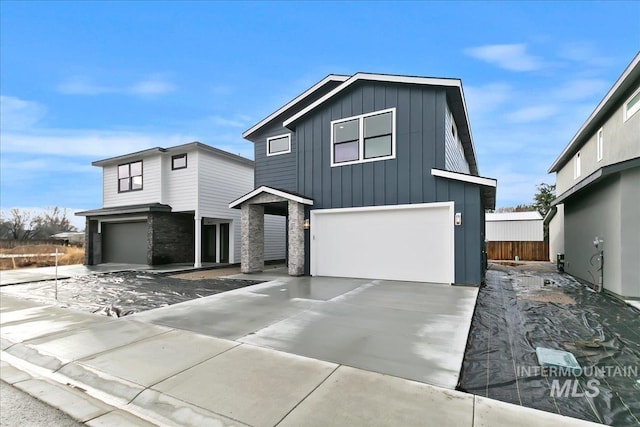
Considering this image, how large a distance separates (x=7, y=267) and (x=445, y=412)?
20530mm

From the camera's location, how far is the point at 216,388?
2930 millimetres

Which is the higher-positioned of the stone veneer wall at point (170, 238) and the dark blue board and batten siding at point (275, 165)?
the dark blue board and batten siding at point (275, 165)

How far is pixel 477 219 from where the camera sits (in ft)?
26.3

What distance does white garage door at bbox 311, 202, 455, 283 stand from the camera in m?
8.52

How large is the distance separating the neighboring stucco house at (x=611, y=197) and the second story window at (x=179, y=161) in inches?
590

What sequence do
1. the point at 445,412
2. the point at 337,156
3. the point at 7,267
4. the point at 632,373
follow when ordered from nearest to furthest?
1. the point at 445,412
2. the point at 632,373
3. the point at 337,156
4. the point at 7,267

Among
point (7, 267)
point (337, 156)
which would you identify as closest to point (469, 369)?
point (337, 156)

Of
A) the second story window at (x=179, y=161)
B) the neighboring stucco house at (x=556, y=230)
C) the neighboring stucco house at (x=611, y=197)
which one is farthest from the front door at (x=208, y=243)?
the neighboring stucco house at (x=556, y=230)

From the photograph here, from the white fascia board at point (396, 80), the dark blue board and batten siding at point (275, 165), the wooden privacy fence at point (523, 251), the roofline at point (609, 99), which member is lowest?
the wooden privacy fence at point (523, 251)

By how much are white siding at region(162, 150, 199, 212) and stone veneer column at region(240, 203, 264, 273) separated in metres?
4.00

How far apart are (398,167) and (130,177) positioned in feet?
46.1

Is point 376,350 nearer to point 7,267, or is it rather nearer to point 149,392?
point 149,392

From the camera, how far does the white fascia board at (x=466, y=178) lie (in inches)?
310

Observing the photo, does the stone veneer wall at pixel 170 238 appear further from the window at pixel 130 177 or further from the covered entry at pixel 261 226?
the covered entry at pixel 261 226
